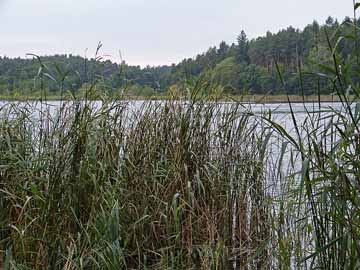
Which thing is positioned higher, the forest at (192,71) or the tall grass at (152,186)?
the forest at (192,71)

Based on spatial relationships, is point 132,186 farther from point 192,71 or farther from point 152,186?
point 192,71

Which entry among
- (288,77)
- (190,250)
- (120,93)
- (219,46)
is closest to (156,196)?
(190,250)

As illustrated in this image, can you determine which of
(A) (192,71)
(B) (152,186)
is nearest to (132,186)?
(B) (152,186)

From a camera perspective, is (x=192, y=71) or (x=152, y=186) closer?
(x=152, y=186)

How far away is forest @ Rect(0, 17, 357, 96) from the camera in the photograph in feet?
9.17

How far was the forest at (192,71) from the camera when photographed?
2.79 metres

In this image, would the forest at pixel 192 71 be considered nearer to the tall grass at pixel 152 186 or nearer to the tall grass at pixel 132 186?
the tall grass at pixel 152 186

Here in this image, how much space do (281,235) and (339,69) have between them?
1.50 m

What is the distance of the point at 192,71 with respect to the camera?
150 inches

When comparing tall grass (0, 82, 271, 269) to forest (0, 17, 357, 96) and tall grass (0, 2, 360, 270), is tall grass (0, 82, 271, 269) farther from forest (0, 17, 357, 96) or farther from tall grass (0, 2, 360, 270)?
forest (0, 17, 357, 96)

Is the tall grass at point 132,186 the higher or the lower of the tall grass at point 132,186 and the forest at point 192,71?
the lower

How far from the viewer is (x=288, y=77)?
2555 millimetres

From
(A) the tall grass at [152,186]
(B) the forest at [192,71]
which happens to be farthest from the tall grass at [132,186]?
(B) the forest at [192,71]

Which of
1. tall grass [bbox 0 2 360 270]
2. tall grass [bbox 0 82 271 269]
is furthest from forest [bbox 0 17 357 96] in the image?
tall grass [bbox 0 82 271 269]
